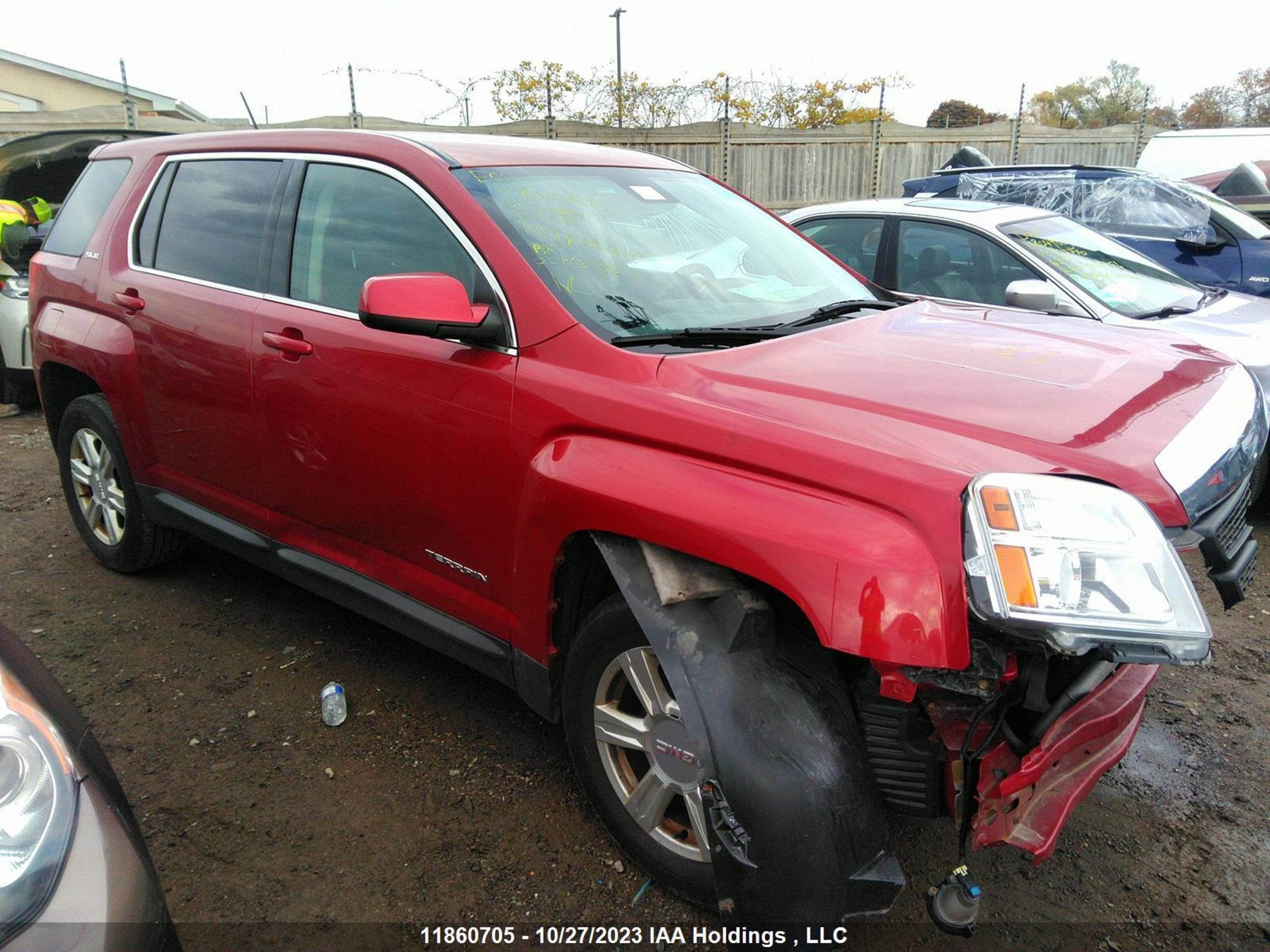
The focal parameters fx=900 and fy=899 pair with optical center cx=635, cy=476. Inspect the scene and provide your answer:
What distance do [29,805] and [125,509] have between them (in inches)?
118

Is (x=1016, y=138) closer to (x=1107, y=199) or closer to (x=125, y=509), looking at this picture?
(x=1107, y=199)

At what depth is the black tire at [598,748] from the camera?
2178 millimetres

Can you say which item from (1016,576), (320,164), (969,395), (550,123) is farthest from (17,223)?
(1016,576)

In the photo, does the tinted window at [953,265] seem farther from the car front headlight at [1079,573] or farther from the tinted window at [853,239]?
the car front headlight at [1079,573]

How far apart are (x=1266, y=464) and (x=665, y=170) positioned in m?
3.13

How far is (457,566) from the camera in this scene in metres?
2.62

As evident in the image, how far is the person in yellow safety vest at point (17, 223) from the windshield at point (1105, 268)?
20.1 ft

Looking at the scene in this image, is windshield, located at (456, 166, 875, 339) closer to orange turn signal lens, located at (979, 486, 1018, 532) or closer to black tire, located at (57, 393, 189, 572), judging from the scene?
orange turn signal lens, located at (979, 486, 1018, 532)

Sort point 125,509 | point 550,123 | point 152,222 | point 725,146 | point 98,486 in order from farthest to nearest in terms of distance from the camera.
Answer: point 725,146
point 550,123
point 98,486
point 125,509
point 152,222

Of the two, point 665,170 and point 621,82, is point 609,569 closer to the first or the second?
point 665,170

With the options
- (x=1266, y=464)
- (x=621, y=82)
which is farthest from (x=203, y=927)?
(x=621, y=82)

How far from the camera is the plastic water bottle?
3045 millimetres

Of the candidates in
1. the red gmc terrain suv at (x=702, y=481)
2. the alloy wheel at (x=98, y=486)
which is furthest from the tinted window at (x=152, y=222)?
the alloy wheel at (x=98, y=486)

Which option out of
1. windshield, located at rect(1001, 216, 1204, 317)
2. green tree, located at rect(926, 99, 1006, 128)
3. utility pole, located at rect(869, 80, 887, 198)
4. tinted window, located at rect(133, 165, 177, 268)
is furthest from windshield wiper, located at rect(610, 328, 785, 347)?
green tree, located at rect(926, 99, 1006, 128)
